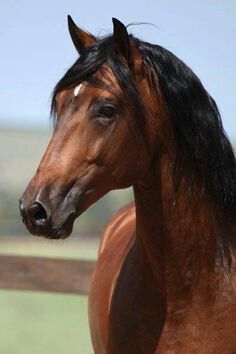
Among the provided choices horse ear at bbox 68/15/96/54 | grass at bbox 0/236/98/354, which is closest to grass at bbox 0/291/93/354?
grass at bbox 0/236/98/354

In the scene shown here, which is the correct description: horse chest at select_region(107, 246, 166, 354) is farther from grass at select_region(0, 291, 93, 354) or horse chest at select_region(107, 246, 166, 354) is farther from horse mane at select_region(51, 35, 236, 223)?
grass at select_region(0, 291, 93, 354)

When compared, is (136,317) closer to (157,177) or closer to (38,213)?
(157,177)

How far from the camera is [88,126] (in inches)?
125

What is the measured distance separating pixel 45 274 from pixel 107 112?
391 cm

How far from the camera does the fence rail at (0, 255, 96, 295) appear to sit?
6.90 m

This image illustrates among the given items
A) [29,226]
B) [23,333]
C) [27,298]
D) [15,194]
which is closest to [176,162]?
[29,226]

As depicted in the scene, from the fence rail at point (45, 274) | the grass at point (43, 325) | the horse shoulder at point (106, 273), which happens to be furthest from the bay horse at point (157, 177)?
the grass at point (43, 325)

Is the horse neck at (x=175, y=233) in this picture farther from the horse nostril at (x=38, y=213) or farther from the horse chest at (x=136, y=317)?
the horse nostril at (x=38, y=213)

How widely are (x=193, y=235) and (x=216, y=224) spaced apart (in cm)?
12

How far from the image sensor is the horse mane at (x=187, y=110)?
3307 mm

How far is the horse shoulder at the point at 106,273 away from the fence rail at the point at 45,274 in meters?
1.66

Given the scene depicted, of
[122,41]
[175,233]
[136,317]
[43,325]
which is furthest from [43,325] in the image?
[122,41]

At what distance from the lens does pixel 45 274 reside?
22.8ft

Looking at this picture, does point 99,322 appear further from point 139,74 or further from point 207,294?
point 139,74
